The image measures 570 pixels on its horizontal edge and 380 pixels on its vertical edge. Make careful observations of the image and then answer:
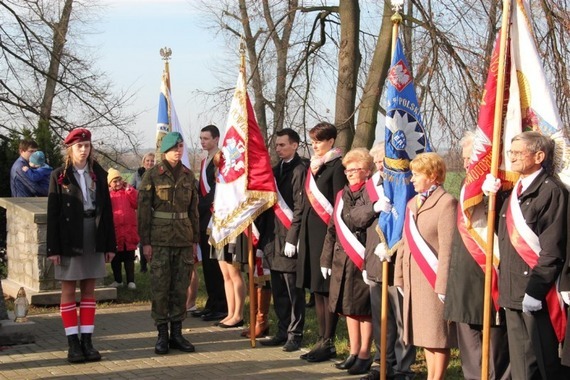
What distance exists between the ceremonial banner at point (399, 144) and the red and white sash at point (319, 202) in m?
1.06

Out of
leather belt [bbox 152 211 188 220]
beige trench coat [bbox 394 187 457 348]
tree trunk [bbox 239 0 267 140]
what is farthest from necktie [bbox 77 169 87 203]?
tree trunk [bbox 239 0 267 140]

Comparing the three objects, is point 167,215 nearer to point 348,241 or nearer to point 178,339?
point 178,339

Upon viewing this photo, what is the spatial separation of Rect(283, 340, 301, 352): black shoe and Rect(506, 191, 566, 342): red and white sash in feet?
11.7

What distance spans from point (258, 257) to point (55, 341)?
7.35 ft

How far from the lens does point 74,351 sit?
823 cm

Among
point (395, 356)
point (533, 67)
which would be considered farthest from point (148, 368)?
point (533, 67)

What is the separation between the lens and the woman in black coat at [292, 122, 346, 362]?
8.20 metres

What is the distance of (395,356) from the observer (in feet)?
24.9

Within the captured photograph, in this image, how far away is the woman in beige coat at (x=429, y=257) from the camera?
21.6 feet

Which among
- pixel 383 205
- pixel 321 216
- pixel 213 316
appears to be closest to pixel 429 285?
pixel 383 205

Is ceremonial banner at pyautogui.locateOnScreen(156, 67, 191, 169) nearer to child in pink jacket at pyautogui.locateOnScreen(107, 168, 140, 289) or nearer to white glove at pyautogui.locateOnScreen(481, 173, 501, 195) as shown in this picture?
child in pink jacket at pyautogui.locateOnScreen(107, 168, 140, 289)

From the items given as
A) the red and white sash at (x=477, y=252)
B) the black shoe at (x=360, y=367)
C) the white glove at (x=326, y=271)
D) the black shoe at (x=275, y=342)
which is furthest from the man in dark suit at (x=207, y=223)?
the red and white sash at (x=477, y=252)

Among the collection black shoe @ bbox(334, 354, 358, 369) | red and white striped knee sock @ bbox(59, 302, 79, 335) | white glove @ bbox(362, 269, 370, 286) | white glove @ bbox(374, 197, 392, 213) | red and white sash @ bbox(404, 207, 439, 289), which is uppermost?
white glove @ bbox(374, 197, 392, 213)

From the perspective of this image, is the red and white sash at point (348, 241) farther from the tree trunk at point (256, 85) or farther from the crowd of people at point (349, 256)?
the tree trunk at point (256, 85)
